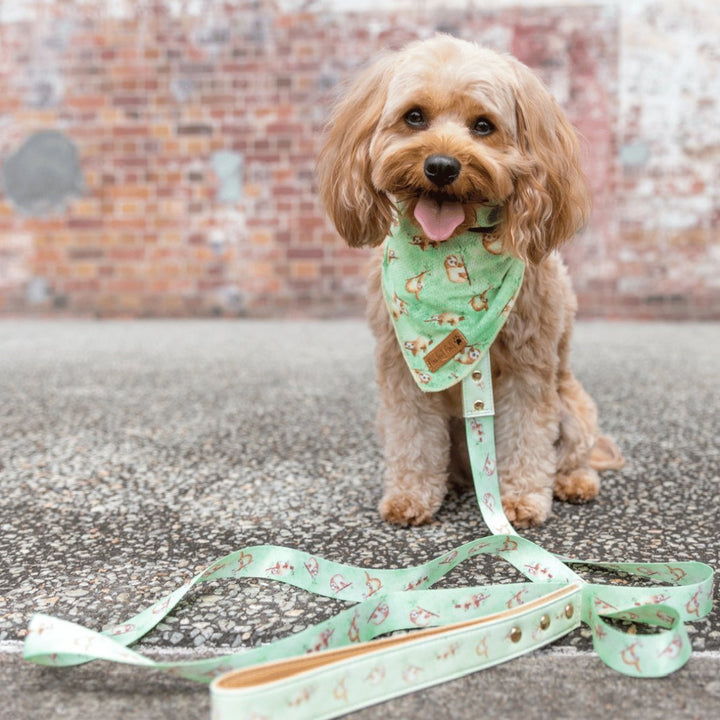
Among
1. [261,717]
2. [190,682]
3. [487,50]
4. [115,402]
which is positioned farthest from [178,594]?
[115,402]

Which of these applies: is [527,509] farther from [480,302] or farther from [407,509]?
[480,302]

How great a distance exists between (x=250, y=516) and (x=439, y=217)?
3.57 ft

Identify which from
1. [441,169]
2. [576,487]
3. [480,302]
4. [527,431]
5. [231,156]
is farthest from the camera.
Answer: [231,156]

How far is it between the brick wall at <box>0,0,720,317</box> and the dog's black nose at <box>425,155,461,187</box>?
20.8 feet

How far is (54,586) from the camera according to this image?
6.18ft

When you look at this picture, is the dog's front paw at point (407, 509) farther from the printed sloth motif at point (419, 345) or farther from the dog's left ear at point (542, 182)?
the dog's left ear at point (542, 182)

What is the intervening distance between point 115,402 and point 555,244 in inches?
110

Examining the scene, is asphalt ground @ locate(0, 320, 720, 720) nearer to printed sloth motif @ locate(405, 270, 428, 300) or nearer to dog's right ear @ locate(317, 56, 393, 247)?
printed sloth motif @ locate(405, 270, 428, 300)

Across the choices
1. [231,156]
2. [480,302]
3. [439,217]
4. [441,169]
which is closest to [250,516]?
[480,302]

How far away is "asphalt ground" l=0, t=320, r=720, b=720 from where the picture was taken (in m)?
1.42

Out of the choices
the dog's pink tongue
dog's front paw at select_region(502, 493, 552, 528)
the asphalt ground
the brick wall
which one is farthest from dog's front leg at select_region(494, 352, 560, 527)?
the brick wall

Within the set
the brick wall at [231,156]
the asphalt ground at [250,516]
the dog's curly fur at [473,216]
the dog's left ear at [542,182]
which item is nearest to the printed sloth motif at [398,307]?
the dog's curly fur at [473,216]

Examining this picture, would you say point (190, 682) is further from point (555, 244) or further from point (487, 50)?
point (487, 50)

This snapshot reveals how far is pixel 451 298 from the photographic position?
7.48 feet
